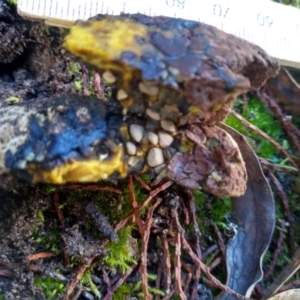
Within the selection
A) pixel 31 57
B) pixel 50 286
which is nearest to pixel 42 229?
pixel 50 286

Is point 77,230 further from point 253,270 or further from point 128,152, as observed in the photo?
point 253,270

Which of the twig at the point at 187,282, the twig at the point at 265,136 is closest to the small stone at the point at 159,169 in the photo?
the twig at the point at 187,282

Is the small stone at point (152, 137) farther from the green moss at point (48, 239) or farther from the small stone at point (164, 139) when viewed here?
the green moss at point (48, 239)

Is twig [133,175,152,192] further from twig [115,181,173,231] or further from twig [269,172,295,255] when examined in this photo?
twig [269,172,295,255]

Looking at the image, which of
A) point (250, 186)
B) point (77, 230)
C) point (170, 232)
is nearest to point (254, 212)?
point (250, 186)

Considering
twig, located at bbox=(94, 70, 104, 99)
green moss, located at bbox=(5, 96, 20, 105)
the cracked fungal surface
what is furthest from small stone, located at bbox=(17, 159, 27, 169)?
twig, located at bbox=(94, 70, 104, 99)

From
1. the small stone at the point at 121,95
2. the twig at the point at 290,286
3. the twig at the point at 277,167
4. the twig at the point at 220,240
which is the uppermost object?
the small stone at the point at 121,95
